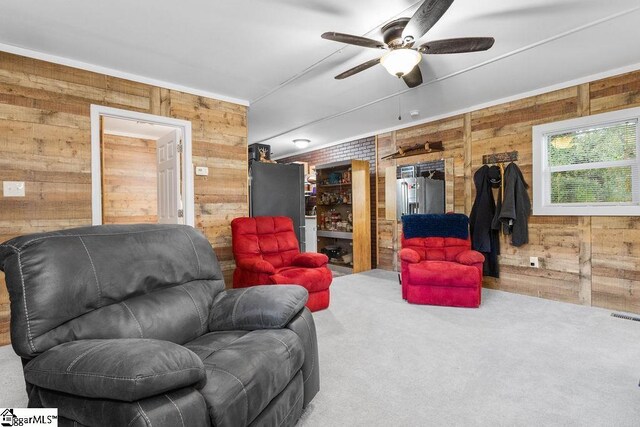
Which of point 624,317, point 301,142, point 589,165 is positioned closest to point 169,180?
point 301,142

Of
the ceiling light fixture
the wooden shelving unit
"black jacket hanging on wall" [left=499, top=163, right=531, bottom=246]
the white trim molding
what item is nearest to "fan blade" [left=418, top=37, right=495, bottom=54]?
"black jacket hanging on wall" [left=499, top=163, right=531, bottom=246]

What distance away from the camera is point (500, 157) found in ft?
13.7

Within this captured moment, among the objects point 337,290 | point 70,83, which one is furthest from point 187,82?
point 337,290

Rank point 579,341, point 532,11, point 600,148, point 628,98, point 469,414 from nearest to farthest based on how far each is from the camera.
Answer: point 469,414 < point 532,11 < point 579,341 < point 628,98 < point 600,148

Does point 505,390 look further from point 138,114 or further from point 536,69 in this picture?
point 138,114

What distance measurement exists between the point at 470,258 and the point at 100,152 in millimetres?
3963

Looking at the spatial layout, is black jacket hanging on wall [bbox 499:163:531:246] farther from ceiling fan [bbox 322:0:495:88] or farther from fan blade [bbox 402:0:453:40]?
fan blade [bbox 402:0:453:40]

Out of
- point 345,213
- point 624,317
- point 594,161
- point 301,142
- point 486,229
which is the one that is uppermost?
point 301,142

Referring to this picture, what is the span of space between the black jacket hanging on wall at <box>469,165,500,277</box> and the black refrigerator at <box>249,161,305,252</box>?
2397 millimetres

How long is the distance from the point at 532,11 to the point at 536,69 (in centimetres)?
116

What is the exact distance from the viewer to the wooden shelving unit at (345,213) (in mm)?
5496

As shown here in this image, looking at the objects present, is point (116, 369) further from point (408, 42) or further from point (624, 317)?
point (624, 317)

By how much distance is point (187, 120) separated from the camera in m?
3.69

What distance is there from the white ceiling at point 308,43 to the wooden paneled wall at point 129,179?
8.27 ft
